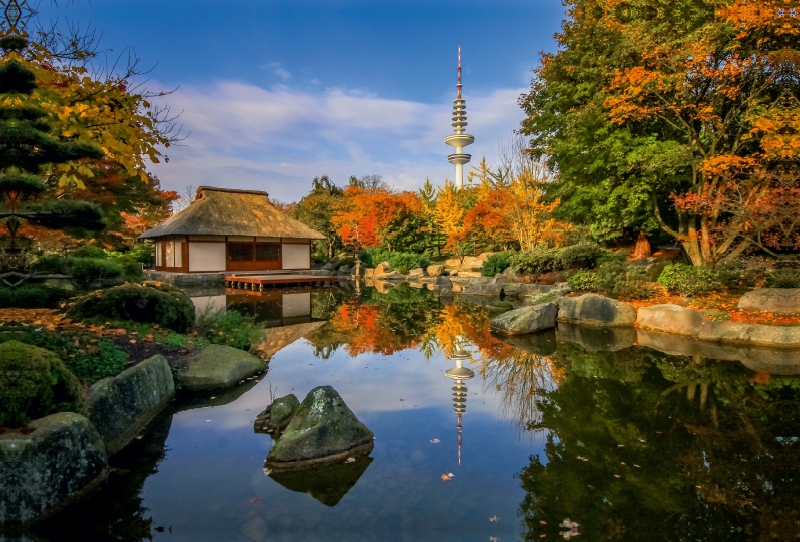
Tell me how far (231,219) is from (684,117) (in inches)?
787

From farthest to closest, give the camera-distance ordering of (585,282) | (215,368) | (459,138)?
(459,138)
(585,282)
(215,368)

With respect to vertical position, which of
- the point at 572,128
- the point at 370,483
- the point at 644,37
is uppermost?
the point at 644,37

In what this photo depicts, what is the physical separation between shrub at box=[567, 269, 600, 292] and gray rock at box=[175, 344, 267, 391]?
9.12m

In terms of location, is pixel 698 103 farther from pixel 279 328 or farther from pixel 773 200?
pixel 279 328

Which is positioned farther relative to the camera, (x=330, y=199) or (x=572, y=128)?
(x=330, y=199)

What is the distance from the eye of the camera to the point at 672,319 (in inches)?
374

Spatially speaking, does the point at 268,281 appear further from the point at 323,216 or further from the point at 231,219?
the point at 323,216

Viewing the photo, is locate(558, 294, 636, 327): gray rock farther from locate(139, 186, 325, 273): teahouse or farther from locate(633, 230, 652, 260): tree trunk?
locate(139, 186, 325, 273): teahouse

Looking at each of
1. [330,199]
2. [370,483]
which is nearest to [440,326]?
[370,483]

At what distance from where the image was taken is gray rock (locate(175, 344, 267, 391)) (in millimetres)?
5934

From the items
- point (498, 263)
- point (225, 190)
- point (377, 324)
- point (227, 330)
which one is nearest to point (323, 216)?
point (225, 190)

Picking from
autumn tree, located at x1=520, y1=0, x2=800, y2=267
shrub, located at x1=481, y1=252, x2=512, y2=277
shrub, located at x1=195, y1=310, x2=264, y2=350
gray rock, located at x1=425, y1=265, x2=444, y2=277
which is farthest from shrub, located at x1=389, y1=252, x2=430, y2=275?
shrub, located at x1=195, y1=310, x2=264, y2=350

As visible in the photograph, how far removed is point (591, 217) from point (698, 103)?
461cm

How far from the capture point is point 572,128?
12922 mm
